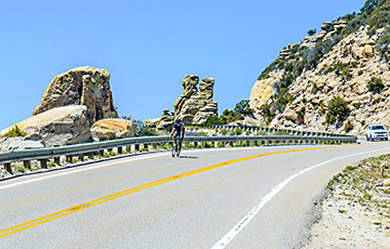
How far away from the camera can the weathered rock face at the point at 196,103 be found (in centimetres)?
9644

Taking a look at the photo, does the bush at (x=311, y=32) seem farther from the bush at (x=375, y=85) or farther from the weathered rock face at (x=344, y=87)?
the bush at (x=375, y=85)

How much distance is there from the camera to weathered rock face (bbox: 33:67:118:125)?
3578 cm

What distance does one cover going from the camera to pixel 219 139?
96.1 ft

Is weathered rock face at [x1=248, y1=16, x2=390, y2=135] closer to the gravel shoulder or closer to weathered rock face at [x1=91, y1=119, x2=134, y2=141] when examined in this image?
weathered rock face at [x1=91, y1=119, x2=134, y2=141]

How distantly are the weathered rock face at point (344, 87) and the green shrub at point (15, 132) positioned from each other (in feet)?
146

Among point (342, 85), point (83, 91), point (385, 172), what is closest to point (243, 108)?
point (342, 85)

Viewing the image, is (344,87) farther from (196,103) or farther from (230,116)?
(196,103)

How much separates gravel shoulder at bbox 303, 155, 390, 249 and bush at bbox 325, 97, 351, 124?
47.0m

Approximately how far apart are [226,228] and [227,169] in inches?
330

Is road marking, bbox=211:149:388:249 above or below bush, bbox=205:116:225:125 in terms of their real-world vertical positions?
below

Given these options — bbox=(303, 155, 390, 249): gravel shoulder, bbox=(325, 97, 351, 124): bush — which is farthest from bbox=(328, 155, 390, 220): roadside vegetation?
bbox=(325, 97, 351, 124): bush

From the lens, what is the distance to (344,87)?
63.8 metres

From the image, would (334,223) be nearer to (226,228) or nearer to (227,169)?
(226,228)

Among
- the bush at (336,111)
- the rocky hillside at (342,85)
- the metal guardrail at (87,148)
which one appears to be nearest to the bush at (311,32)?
the rocky hillside at (342,85)
